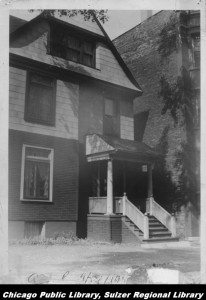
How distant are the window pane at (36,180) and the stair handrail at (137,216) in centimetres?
343

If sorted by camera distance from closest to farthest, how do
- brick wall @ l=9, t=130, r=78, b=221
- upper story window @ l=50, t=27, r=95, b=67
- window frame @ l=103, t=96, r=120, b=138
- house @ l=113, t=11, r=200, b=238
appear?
brick wall @ l=9, t=130, r=78, b=221, upper story window @ l=50, t=27, r=95, b=67, house @ l=113, t=11, r=200, b=238, window frame @ l=103, t=96, r=120, b=138

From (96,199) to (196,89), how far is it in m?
7.63

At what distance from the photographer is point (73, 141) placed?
15344 mm

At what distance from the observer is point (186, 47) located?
18.1 meters

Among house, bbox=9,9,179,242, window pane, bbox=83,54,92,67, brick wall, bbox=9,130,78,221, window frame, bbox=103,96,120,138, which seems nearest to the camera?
brick wall, bbox=9,130,78,221

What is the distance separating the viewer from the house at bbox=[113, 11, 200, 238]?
17.0 m

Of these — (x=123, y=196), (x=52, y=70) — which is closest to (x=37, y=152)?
(x=52, y=70)

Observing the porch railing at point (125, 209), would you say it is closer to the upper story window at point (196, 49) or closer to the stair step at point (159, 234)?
the stair step at point (159, 234)

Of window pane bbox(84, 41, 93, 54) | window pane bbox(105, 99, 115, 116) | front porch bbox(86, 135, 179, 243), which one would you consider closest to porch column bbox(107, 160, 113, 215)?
front porch bbox(86, 135, 179, 243)

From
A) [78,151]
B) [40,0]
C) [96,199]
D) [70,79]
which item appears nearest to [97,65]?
[70,79]

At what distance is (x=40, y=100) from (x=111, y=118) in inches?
171

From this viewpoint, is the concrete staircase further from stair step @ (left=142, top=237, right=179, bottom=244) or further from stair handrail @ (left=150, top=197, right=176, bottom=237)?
stair handrail @ (left=150, top=197, right=176, bottom=237)

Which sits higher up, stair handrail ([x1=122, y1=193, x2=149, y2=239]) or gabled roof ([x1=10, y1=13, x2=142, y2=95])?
gabled roof ([x1=10, y1=13, x2=142, y2=95])

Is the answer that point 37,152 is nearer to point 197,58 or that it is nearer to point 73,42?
point 73,42
